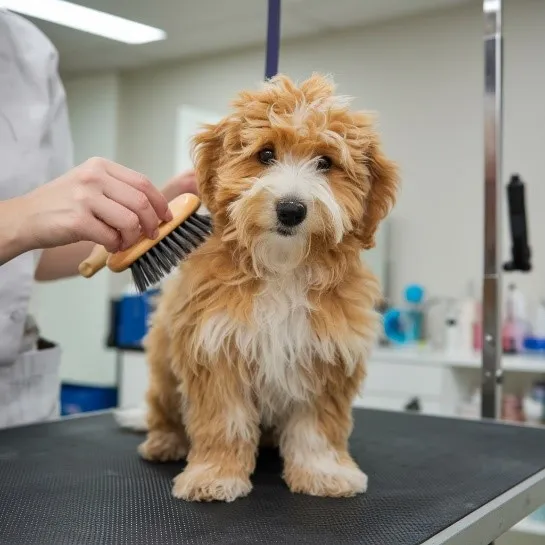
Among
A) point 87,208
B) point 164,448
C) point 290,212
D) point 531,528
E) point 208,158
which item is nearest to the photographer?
point 87,208

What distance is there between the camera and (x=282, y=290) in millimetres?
1007

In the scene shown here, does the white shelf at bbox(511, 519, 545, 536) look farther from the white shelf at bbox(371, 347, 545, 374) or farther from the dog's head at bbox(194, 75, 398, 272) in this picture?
the dog's head at bbox(194, 75, 398, 272)

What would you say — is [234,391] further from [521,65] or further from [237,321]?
[521,65]

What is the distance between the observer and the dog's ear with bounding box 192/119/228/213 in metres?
1.03

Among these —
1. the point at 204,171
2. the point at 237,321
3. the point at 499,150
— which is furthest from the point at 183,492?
the point at 499,150

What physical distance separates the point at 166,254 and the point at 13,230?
21cm

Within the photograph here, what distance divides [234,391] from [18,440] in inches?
20.1

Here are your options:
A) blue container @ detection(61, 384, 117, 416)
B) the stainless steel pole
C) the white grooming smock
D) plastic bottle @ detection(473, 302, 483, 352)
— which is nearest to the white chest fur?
the white grooming smock

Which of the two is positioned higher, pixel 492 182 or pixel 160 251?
pixel 492 182

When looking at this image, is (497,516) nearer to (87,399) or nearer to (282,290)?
(282,290)

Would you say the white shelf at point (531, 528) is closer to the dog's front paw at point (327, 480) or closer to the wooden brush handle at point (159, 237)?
the dog's front paw at point (327, 480)

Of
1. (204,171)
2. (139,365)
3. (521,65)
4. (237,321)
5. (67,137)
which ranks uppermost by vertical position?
(521,65)

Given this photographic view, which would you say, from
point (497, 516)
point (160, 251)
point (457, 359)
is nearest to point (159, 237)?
point (160, 251)

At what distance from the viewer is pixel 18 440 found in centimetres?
129
